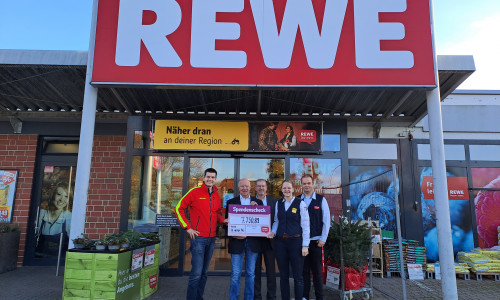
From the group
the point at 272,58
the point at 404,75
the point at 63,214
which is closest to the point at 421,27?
the point at 404,75

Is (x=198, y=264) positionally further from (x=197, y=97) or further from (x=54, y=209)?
(x=54, y=209)

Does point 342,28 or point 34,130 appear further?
point 34,130

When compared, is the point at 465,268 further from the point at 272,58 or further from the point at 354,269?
the point at 272,58

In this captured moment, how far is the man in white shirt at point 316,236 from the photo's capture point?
16.6 feet

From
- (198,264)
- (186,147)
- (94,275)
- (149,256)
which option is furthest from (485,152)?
(94,275)

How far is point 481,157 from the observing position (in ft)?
27.1

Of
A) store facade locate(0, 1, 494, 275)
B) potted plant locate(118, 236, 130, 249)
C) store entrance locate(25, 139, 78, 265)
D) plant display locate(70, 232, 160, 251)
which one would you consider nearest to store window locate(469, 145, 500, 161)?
store facade locate(0, 1, 494, 275)

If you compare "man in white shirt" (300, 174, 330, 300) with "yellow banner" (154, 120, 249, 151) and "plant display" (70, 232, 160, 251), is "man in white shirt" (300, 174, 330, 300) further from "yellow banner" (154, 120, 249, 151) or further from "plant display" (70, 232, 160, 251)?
"plant display" (70, 232, 160, 251)

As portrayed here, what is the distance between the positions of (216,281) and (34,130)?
604 cm

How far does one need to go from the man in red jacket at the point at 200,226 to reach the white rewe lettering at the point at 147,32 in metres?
2.07

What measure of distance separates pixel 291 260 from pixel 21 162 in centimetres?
741

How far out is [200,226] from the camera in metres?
4.98

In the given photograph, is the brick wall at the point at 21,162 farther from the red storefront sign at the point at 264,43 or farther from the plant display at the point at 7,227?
the red storefront sign at the point at 264,43

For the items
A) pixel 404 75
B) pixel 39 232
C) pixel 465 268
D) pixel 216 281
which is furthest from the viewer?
pixel 39 232
